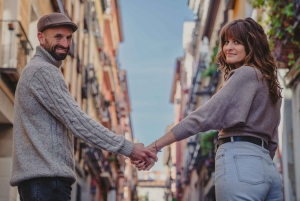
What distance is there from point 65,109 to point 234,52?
1230 mm

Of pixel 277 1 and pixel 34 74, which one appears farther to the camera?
pixel 277 1

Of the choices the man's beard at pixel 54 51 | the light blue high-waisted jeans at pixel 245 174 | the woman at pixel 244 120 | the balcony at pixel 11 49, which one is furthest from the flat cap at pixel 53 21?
the balcony at pixel 11 49

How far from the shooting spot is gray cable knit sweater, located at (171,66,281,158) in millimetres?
5004

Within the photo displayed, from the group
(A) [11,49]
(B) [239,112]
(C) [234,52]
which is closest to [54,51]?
(C) [234,52]

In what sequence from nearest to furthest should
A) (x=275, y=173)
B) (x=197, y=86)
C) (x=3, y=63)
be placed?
(x=275, y=173)
(x=3, y=63)
(x=197, y=86)

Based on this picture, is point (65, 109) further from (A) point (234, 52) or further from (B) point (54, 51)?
(A) point (234, 52)

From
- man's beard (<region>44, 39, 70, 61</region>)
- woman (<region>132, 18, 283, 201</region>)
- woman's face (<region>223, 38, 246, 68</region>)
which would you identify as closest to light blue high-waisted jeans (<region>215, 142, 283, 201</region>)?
woman (<region>132, 18, 283, 201</region>)

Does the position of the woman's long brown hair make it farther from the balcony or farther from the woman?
the balcony

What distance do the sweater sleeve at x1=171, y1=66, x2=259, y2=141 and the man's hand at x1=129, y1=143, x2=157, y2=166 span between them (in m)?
0.46

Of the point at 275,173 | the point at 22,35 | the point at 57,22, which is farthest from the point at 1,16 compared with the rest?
the point at 275,173

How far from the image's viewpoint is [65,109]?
5.07 metres

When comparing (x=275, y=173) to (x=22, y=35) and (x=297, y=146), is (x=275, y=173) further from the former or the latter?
(x=297, y=146)

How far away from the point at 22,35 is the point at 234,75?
30.9 ft

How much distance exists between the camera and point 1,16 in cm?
1411
